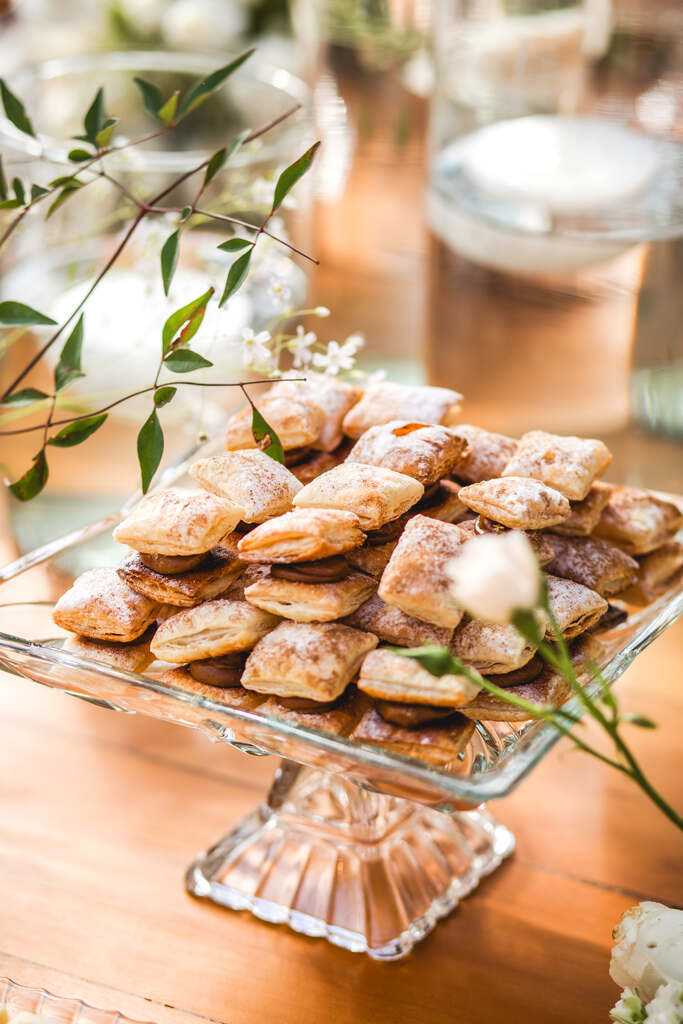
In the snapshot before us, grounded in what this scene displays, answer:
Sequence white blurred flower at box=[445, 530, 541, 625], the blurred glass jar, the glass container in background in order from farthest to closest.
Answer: the glass container in background
the blurred glass jar
white blurred flower at box=[445, 530, 541, 625]

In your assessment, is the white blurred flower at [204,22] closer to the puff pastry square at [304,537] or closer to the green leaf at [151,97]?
the green leaf at [151,97]

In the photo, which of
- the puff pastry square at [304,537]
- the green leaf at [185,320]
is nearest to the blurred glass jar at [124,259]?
the green leaf at [185,320]

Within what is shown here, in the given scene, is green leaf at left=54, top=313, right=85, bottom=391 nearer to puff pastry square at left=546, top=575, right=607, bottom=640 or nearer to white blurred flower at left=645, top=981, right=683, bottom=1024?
puff pastry square at left=546, top=575, right=607, bottom=640

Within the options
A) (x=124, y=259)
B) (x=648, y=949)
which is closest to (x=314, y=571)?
(x=648, y=949)

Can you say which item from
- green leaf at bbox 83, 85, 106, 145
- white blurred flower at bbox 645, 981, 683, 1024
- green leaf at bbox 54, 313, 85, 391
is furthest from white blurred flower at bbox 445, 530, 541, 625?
green leaf at bbox 83, 85, 106, 145

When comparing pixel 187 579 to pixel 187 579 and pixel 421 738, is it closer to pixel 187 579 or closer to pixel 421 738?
pixel 187 579

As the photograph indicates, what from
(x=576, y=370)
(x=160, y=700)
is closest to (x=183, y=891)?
(x=160, y=700)
